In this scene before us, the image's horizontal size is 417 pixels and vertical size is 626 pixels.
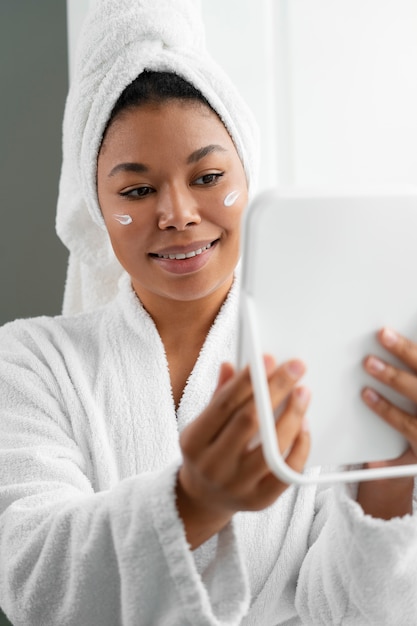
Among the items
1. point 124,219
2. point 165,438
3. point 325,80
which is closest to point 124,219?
point 124,219

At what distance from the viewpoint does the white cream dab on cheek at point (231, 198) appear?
0.88 metres

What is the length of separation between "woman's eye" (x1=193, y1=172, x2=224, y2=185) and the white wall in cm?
42

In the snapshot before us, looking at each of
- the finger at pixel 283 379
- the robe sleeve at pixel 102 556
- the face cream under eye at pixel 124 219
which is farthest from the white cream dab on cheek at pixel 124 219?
the finger at pixel 283 379

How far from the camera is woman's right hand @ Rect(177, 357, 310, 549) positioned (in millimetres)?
546

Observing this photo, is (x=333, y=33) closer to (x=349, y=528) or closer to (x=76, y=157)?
(x=76, y=157)

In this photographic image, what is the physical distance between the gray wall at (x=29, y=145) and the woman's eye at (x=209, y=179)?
58 centimetres

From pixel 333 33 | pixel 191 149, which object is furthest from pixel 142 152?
pixel 333 33

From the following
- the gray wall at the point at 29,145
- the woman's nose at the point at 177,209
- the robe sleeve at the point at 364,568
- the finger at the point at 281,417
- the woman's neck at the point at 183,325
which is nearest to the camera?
the finger at the point at 281,417

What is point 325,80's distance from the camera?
1.25 metres

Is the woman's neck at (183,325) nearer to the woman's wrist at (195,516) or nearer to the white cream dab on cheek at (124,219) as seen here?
the white cream dab on cheek at (124,219)

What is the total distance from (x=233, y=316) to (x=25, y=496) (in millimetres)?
371

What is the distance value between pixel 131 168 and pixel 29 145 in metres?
0.57

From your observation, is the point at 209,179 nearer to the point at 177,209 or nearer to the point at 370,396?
the point at 177,209

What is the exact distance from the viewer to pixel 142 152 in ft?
2.84
